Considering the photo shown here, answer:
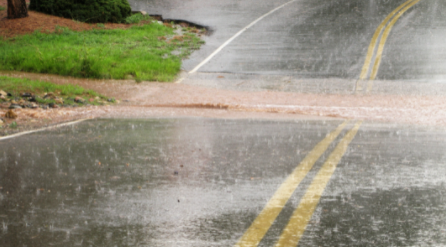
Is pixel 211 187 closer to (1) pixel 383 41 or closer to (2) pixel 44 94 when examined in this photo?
(2) pixel 44 94

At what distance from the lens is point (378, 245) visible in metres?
4.15

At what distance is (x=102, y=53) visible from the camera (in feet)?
54.3

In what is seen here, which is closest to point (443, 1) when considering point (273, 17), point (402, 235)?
point (273, 17)

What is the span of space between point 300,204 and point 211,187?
1021 millimetres

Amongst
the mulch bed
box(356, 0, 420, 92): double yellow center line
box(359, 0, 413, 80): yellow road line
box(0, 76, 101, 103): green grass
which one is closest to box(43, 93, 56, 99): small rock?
box(0, 76, 101, 103): green grass

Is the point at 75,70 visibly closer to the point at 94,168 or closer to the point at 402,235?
the point at 94,168

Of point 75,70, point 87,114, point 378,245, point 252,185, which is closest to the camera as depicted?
point 378,245

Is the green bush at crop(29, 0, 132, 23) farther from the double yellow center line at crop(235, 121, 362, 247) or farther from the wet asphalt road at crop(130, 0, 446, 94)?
the double yellow center line at crop(235, 121, 362, 247)

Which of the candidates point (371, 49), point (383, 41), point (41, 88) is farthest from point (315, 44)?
point (41, 88)

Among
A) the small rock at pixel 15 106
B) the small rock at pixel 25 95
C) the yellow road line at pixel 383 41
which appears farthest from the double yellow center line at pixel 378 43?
the small rock at pixel 15 106

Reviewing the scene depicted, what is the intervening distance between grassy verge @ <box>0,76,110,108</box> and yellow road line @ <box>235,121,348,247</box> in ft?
21.2

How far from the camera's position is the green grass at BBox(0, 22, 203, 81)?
15102 millimetres

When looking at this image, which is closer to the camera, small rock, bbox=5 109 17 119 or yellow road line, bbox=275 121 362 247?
yellow road line, bbox=275 121 362 247

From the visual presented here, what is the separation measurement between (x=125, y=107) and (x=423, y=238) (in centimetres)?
849
